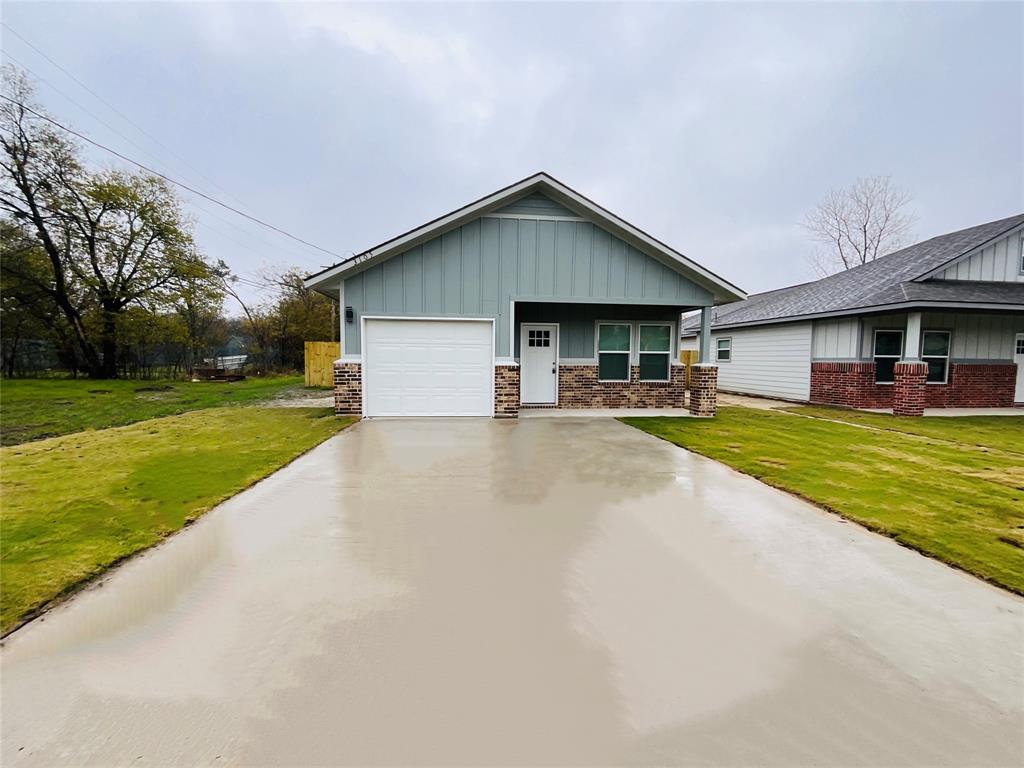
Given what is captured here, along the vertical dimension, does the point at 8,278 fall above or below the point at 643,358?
above

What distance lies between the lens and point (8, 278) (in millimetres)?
16906

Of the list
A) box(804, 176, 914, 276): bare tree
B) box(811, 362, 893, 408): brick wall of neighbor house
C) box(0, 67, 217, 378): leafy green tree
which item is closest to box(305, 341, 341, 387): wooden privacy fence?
box(0, 67, 217, 378): leafy green tree

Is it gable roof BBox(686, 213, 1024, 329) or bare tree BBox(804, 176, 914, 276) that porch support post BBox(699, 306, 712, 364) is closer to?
gable roof BBox(686, 213, 1024, 329)

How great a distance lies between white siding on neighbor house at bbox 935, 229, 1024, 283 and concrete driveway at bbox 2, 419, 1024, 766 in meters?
13.0

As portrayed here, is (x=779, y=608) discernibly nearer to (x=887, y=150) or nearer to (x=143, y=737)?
(x=143, y=737)

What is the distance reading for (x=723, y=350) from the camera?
18.6m

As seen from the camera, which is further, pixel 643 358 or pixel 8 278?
pixel 8 278

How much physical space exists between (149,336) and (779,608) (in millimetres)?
25041

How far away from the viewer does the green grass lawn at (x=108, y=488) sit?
2.90 m

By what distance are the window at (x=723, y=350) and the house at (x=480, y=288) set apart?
8.76 m

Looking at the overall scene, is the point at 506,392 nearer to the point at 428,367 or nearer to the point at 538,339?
the point at 428,367

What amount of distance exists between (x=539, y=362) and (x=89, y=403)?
12680 mm

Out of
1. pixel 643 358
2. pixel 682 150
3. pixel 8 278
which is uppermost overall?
pixel 682 150

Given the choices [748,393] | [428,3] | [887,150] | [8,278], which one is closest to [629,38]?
[428,3]
